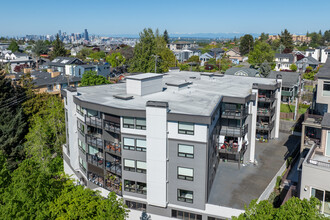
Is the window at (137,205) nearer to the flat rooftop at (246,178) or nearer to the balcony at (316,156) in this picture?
the flat rooftop at (246,178)

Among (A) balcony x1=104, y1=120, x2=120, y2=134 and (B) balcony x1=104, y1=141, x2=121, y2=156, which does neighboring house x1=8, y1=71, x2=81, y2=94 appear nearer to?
(B) balcony x1=104, y1=141, x2=121, y2=156

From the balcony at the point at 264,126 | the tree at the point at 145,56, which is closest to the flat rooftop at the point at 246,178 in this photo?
the balcony at the point at 264,126

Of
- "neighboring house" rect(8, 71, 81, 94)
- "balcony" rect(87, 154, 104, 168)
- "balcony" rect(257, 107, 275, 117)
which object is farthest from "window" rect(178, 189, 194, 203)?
"neighboring house" rect(8, 71, 81, 94)

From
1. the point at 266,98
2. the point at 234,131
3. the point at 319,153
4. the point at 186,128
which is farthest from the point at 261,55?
the point at 186,128

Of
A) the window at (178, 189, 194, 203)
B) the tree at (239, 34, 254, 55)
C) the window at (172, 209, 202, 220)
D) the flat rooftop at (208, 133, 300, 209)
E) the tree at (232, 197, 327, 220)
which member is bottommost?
the window at (172, 209, 202, 220)

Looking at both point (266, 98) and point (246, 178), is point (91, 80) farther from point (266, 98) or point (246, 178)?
point (246, 178)
